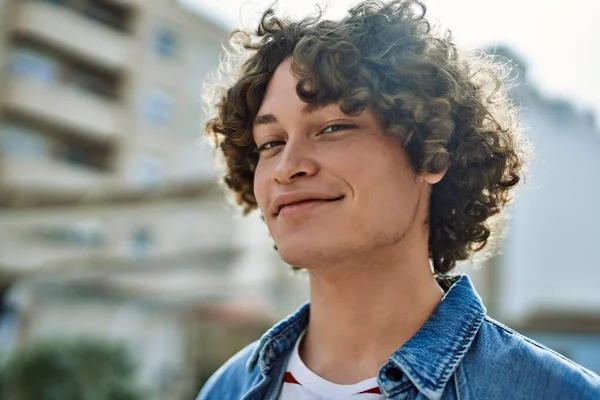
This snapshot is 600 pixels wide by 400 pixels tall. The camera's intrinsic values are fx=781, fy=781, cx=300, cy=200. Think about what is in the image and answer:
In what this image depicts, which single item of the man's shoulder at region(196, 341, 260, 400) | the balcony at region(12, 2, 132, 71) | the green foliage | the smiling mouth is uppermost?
the balcony at region(12, 2, 132, 71)

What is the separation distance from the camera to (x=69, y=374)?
34.3 ft

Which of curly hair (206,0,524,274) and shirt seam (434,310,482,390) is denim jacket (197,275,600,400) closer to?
shirt seam (434,310,482,390)

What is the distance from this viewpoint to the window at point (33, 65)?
67.4 ft

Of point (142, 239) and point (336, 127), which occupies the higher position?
point (336, 127)

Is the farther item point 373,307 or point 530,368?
point 373,307

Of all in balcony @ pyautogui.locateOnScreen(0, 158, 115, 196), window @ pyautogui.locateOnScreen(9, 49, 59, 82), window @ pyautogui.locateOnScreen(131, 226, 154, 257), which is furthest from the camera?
window @ pyautogui.locateOnScreen(131, 226, 154, 257)

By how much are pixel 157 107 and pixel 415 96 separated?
22341 millimetres

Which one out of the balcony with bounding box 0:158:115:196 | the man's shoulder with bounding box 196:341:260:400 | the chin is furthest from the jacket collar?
the balcony with bounding box 0:158:115:196

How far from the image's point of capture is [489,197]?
6.73ft

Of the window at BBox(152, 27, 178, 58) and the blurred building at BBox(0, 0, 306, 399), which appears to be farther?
the window at BBox(152, 27, 178, 58)

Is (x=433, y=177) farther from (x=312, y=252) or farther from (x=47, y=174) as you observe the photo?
(x=47, y=174)

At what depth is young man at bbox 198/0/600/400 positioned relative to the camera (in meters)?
1.68


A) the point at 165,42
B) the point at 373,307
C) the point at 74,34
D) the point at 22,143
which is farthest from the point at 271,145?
the point at 165,42

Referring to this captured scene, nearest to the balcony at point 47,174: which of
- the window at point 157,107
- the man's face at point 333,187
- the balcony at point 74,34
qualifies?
the window at point 157,107
